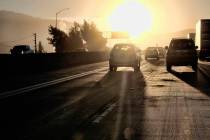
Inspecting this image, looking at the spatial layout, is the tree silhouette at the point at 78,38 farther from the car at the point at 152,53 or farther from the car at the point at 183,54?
the car at the point at 183,54

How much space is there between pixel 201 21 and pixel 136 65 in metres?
18.6

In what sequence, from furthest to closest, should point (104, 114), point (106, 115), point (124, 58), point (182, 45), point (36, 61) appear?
point (36, 61)
point (182, 45)
point (124, 58)
point (104, 114)
point (106, 115)

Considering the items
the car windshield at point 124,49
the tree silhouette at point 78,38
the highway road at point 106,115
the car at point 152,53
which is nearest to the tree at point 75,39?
the tree silhouette at point 78,38

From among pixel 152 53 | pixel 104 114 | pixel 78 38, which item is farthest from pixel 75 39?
pixel 104 114

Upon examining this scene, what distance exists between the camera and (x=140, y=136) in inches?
319

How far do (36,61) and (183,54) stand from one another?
10.4m

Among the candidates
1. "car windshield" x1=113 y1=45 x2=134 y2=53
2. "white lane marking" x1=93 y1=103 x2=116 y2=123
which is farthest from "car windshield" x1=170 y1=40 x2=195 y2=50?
"white lane marking" x1=93 y1=103 x2=116 y2=123

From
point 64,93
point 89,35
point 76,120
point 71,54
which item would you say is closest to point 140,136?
point 76,120

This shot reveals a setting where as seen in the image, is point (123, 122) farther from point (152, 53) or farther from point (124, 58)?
point (152, 53)

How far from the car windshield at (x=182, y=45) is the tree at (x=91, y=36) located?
135 metres

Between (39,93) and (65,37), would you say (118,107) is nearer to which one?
(39,93)

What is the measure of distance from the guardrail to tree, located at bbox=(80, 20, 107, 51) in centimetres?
11531

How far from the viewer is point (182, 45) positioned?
31.4 m

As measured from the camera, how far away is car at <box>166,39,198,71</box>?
3072cm
